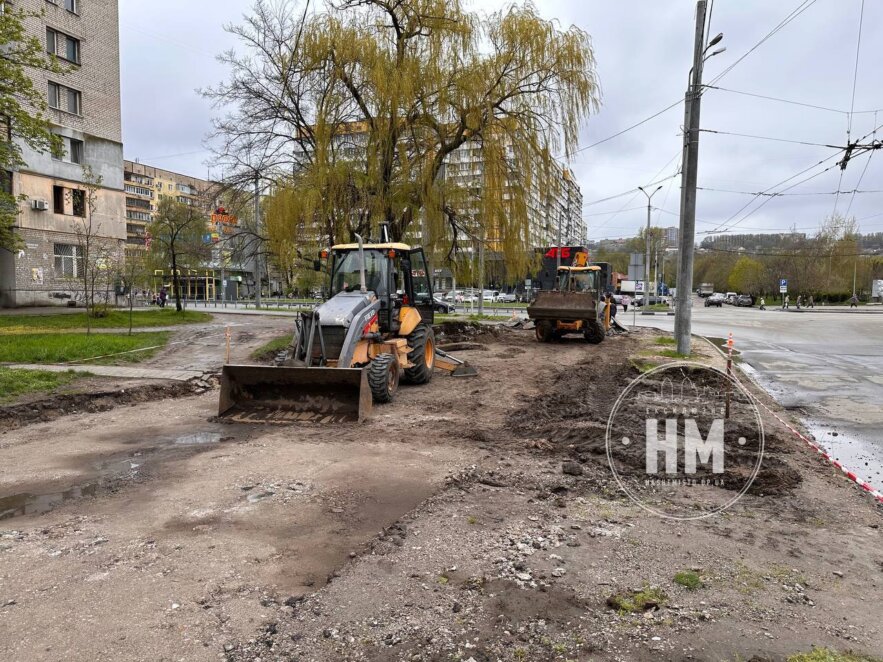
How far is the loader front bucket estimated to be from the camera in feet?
26.2

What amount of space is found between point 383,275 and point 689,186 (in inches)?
378

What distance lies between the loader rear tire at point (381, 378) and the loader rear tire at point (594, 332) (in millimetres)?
10783

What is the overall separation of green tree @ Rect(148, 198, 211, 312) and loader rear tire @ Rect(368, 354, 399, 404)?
68.1 feet

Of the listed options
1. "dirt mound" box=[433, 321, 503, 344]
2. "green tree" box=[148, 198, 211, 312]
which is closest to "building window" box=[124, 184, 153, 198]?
"green tree" box=[148, 198, 211, 312]

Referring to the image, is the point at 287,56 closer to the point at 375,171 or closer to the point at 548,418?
the point at 375,171

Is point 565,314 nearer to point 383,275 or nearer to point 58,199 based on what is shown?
point 383,275

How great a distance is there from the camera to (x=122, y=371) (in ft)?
38.4

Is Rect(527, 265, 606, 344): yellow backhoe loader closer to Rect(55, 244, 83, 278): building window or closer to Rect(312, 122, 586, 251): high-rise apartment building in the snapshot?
Rect(312, 122, 586, 251): high-rise apartment building

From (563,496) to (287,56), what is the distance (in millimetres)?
17322

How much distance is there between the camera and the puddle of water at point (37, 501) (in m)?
4.78

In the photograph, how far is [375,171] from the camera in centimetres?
1738

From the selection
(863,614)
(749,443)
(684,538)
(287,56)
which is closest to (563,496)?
(684,538)

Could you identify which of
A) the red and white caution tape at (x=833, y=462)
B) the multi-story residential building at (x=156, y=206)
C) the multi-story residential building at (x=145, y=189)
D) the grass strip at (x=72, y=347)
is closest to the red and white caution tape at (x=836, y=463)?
the red and white caution tape at (x=833, y=462)

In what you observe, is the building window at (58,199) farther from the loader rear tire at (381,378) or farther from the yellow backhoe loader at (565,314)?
the loader rear tire at (381,378)
